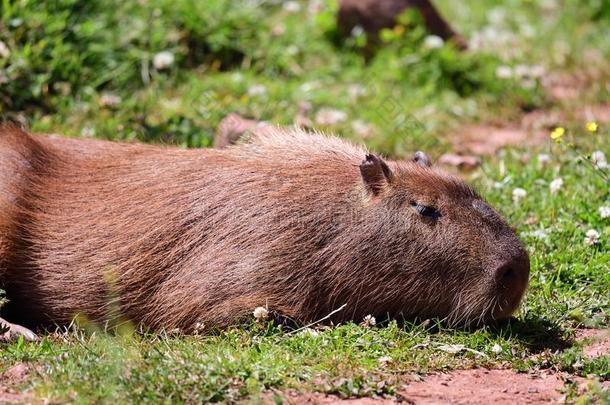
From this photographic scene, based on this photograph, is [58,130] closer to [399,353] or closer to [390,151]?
[390,151]

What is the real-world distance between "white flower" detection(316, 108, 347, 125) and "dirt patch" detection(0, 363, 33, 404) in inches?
146

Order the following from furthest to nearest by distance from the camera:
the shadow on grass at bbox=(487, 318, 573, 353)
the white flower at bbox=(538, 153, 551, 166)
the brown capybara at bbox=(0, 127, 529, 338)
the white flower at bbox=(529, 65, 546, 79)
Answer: the white flower at bbox=(529, 65, 546, 79), the white flower at bbox=(538, 153, 551, 166), the brown capybara at bbox=(0, 127, 529, 338), the shadow on grass at bbox=(487, 318, 573, 353)

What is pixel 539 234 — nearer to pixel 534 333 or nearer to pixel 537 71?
pixel 534 333

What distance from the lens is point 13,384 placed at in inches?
161

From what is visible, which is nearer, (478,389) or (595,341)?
(478,389)

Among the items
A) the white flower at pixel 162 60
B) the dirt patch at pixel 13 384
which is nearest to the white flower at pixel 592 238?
the dirt patch at pixel 13 384

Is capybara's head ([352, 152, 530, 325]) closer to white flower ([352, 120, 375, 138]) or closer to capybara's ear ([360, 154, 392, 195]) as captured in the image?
capybara's ear ([360, 154, 392, 195])

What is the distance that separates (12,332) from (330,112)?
11.6 ft

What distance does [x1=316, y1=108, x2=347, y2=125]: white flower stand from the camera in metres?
7.61

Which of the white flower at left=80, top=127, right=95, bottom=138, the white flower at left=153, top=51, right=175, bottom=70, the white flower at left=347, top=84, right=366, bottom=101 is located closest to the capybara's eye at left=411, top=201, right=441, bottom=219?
the white flower at left=80, top=127, right=95, bottom=138

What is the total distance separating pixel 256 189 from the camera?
200 inches

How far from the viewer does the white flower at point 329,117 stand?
761 cm

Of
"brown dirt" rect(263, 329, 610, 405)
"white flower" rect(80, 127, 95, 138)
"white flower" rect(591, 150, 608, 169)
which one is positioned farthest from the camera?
"white flower" rect(80, 127, 95, 138)

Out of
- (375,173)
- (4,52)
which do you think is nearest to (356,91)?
(4,52)
